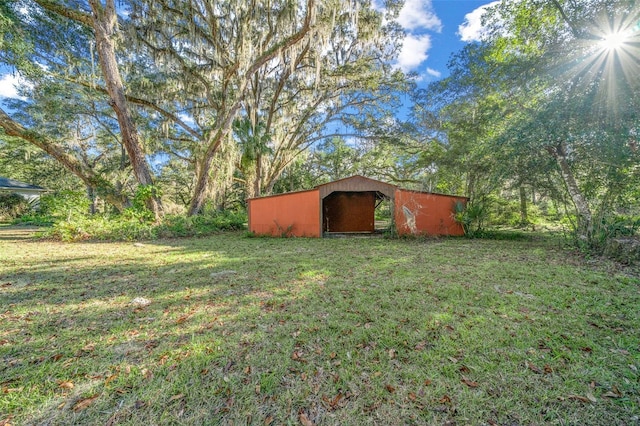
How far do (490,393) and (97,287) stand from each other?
4566 millimetres

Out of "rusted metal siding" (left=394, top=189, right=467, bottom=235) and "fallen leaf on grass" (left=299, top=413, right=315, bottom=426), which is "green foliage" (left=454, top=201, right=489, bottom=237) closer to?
"rusted metal siding" (left=394, top=189, right=467, bottom=235)

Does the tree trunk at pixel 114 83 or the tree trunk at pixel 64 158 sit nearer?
the tree trunk at pixel 64 158

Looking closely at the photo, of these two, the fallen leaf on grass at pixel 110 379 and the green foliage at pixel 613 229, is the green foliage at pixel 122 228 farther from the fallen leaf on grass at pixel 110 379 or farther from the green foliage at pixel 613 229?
the green foliage at pixel 613 229

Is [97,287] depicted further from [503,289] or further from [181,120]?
[181,120]

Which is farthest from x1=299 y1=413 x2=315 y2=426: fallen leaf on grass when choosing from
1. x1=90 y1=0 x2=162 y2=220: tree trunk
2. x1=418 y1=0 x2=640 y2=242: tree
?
x1=90 y1=0 x2=162 y2=220: tree trunk

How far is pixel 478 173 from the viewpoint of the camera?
931cm

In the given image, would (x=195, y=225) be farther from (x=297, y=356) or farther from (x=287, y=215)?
(x=297, y=356)

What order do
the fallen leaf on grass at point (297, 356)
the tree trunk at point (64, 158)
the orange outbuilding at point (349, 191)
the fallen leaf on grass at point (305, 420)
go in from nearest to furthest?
the fallen leaf on grass at point (305, 420)
the fallen leaf on grass at point (297, 356)
the tree trunk at point (64, 158)
the orange outbuilding at point (349, 191)

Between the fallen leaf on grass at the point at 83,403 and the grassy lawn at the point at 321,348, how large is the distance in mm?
12

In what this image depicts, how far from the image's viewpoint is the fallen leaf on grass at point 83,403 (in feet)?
4.66

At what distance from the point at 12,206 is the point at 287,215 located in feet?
68.2

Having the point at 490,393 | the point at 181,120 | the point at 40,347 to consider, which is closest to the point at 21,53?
the point at 181,120

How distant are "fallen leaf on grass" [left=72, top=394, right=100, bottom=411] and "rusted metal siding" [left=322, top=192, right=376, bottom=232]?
10.5m

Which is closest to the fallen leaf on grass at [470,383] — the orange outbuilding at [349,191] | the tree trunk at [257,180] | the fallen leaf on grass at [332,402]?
the fallen leaf on grass at [332,402]
